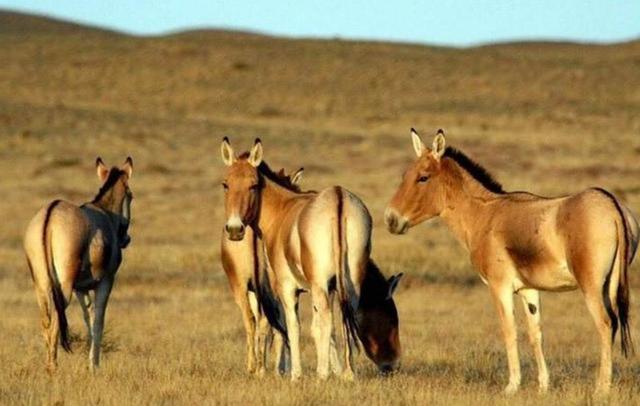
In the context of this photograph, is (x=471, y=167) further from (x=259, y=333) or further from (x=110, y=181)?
(x=110, y=181)

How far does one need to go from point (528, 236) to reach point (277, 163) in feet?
106

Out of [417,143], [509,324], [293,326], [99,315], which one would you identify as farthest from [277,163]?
[509,324]

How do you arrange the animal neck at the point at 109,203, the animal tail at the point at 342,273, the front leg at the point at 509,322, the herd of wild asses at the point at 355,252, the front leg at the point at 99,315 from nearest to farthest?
1. the herd of wild asses at the point at 355,252
2. the front leg at the point at 509,322
3. the animal tail at the point at 342,273
4. the front leg at the point at 99,315
5. the animal neck at the point at 109,203

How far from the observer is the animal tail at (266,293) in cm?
1304

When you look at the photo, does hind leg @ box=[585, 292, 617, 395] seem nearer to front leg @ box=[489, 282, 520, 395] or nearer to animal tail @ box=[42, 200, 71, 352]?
front leg @ box=[489, 282, 520, 395]

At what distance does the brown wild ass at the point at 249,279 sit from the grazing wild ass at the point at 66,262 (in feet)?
4.05

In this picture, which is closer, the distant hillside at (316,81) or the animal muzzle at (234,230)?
the animal muzzle at (234,230)

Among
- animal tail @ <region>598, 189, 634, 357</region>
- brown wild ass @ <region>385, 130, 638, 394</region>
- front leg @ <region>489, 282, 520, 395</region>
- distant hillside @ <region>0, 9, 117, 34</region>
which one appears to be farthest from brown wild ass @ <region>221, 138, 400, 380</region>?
distant hillside @ <region>0, 9, 117, 34</region>

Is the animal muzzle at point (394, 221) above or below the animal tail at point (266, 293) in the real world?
above

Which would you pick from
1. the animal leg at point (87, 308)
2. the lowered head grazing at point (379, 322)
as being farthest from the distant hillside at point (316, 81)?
the lowered head grazing at point (379, 322)

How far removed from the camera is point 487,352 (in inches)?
606

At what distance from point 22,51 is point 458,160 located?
71.5m

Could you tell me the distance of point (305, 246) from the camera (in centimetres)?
1188

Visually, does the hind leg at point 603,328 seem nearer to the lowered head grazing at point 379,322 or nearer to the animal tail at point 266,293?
the lowered head grazing at point 379,322
